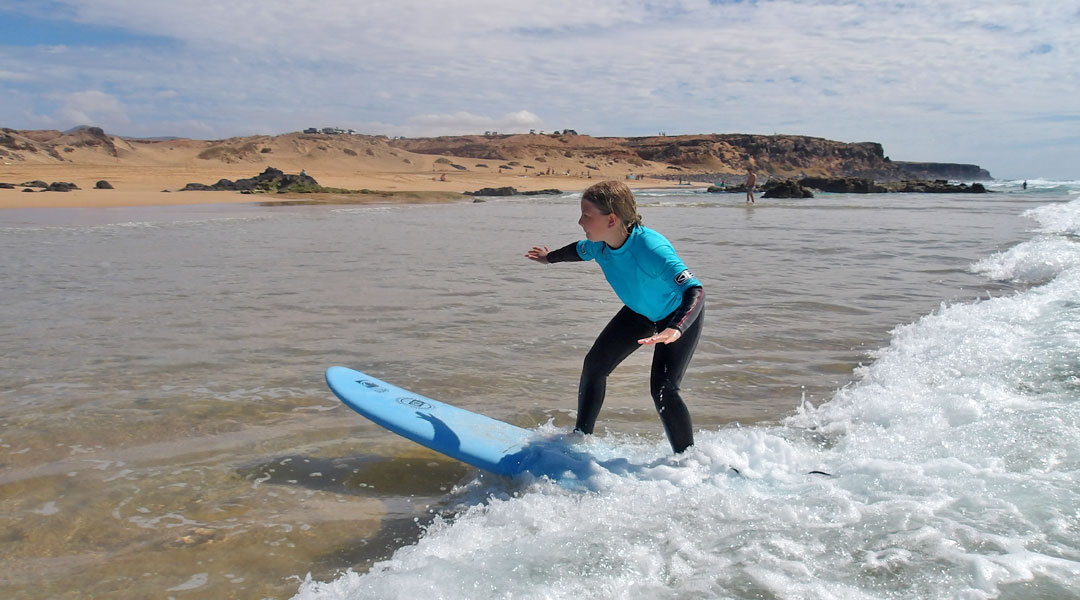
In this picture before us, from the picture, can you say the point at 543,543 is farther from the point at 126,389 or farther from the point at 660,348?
the point at 126,389

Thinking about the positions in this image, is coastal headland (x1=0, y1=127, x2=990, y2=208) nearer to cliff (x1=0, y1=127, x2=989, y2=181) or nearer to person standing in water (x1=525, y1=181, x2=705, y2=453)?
cliff (x1=0, y1=127, x2=989, y2=181)

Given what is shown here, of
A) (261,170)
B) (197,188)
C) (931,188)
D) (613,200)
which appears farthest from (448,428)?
(931,188)

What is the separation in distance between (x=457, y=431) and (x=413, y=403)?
0.46m

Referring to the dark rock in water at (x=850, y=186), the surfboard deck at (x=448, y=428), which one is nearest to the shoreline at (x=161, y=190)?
the dark rock in water at (x=850, y=186)

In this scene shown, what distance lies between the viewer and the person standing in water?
3561 millimetres

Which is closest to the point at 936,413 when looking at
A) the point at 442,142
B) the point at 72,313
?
the point at 72,313

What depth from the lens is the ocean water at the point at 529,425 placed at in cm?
263

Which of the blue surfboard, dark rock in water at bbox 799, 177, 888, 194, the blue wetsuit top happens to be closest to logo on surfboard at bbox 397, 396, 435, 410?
the blue surfboard

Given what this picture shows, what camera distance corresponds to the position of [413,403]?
4.24 m

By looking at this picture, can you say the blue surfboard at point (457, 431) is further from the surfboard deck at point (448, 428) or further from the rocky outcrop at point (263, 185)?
the rocky outcrop at point (263, 185)

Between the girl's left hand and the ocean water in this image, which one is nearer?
the ocean water

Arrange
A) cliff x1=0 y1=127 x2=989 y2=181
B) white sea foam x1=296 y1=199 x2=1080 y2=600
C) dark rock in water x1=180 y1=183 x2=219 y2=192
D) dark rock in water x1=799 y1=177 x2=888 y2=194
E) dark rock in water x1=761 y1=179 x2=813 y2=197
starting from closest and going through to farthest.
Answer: white sea foam x1=296 y1=199 x2=1080 y2=600, dark rock in water x1=180 y1=183 x2=219 y2=192, dark rock in water x1=761 y1=179 x2=813 y2=197, cliff x1=0 y1=127 x2=989 y2=181, dark rock in water x1=799 y1=177 x2=888 y2=194

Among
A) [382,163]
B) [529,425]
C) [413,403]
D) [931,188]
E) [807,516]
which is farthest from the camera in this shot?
[382,163]

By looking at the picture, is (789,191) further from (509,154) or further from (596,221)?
(509,154)
